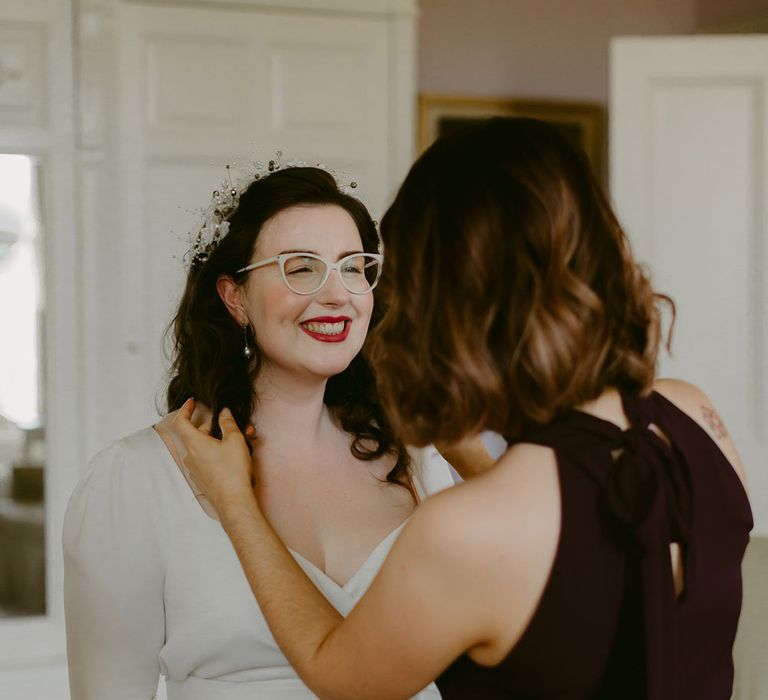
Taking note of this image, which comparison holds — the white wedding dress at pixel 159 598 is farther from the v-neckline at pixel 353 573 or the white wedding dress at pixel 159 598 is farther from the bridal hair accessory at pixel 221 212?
the bridal hair accessory at pixel 221 212

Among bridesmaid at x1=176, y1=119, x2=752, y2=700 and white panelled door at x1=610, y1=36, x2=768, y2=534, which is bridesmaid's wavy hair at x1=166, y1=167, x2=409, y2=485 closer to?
bridesmaid at x1=176, y1=119, x2=752, y2=700

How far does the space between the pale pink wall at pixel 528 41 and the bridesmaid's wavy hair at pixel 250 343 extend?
105 inches

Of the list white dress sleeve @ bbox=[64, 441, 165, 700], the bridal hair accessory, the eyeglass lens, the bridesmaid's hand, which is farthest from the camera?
the bridal hair accessory

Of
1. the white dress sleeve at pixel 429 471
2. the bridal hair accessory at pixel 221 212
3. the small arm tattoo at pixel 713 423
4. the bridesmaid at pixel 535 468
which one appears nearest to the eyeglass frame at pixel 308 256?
the bridal hair accessory at pixel 221 212

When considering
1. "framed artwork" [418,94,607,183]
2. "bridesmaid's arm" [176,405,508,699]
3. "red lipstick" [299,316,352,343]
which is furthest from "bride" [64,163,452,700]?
"framed artwork" [418,94,607,183]

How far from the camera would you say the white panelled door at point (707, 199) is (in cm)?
373

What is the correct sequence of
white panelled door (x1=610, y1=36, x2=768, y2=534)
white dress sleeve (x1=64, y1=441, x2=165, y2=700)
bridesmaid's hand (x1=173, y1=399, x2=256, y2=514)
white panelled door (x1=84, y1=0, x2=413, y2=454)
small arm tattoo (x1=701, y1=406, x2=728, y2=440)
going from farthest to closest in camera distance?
white panelled door (x1=610, y1=36, x2=768, y2=534)
white panelled door (x1=84, y1=0, x2=413, y2=454)
white dress sleeve (x1=64, y1=441, x2=165, y2=700)
bridesmaid's hand (x1=173, y1=399, x2=256, y2=514)
small arm tattoo (x1=701, y1=406, x2=728, y2=440)

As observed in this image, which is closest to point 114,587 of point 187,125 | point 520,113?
point 187,125

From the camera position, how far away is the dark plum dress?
0.97m

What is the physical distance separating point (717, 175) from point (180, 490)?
2.95m

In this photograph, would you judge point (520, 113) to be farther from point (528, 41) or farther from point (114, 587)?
point (114, 587)

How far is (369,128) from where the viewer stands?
12.5 feet

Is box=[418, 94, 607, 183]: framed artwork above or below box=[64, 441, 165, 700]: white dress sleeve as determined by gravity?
above

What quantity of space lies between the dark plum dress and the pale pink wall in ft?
11.2
